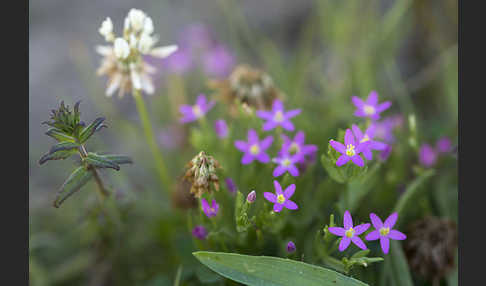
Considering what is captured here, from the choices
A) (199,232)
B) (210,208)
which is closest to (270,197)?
(210,208)

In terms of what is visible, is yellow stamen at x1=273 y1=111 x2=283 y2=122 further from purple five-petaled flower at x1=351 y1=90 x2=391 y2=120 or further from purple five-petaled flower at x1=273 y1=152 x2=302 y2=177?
purple five-petaled flower at x1=351 y1=90 x2=391 y2=120

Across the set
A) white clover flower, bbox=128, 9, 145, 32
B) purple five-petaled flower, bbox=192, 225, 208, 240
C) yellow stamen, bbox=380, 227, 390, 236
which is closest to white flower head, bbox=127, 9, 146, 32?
white clover flower, bbox=128, 9, 145, 32

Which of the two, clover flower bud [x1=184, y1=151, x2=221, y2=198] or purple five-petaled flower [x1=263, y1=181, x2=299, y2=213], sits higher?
clover flower bud [x1=184, y1=151, x2=221, y2=198]

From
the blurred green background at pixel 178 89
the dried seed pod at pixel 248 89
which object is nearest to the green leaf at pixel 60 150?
the blurred green background at pixel 178 89

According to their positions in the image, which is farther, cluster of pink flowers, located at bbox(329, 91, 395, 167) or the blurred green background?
the blurred green background

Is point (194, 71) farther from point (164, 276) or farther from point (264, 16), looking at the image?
point (164, 276)
